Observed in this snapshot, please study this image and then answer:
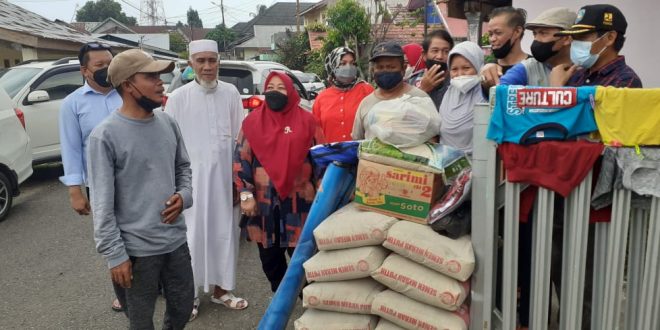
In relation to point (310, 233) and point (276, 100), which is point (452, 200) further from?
point (276, 100)

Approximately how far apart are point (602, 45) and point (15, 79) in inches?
341

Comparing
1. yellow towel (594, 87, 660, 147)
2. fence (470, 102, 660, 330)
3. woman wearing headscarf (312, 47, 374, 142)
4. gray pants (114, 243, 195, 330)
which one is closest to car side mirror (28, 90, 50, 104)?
woman wearing headscarf (312, 47, 374, 142)

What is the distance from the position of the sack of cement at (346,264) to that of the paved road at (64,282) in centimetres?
155

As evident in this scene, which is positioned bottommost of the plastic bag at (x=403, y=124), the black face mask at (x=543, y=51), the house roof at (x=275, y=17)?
the plastic bag at (x=403, y=124)

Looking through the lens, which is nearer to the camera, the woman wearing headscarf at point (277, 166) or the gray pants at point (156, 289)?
the gray pants at point (156, 289)

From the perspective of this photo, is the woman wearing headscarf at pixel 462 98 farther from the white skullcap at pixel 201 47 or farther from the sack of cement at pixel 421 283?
the white skullcap at pixel 201 47

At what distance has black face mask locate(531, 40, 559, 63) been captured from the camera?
274 centimetres

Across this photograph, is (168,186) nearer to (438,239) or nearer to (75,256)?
(438,239)

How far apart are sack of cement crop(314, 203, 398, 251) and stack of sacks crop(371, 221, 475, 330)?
0.16 ft

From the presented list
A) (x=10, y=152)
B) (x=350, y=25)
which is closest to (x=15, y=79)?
(x=10, y=152)

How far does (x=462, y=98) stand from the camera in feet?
9.67

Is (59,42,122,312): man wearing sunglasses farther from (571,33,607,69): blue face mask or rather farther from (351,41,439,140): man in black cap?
(571,33,607,69): blue face mask

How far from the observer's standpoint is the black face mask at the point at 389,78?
128 inches

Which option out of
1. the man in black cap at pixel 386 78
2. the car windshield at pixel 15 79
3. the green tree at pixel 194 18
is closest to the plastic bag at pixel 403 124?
the man in black cap at pixel 386 78
